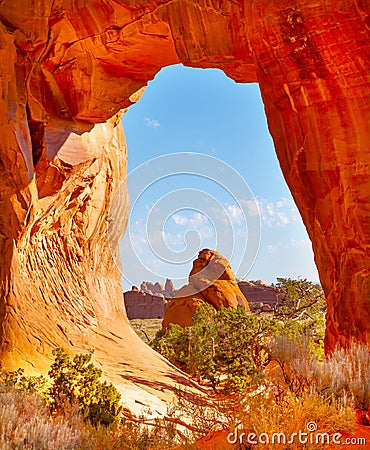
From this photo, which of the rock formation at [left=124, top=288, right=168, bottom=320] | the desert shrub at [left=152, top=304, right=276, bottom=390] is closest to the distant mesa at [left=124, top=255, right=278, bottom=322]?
the desert shrub at [left=152, top=304, right=276, bottom=390]

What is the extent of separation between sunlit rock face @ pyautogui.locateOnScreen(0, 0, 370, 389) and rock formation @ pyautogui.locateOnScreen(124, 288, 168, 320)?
1340 inches

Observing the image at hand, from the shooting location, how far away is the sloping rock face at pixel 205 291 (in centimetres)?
2145

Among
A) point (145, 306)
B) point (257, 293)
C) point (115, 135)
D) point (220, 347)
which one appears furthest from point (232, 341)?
point (257, 293)

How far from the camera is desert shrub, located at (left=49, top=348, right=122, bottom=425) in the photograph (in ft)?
19.4

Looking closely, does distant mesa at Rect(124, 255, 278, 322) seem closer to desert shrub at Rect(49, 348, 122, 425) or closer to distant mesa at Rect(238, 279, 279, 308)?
desert shrub at Rect(49, 348, 122, 425)

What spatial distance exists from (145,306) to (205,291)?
27.2 metres

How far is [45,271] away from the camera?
38.4 feet

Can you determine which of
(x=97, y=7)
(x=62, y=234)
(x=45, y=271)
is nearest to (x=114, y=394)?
(x=45, y=271)

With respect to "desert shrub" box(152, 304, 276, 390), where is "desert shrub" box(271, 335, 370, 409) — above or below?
below

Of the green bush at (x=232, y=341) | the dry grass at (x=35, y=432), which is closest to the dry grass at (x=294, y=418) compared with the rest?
the dry grass at (x=35, y=432)

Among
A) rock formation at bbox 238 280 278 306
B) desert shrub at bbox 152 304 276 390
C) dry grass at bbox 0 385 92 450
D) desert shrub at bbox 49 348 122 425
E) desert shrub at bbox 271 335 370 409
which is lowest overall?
dry grass at bbox 0 385 92 450

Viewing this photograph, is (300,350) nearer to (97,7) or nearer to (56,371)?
(56,371)

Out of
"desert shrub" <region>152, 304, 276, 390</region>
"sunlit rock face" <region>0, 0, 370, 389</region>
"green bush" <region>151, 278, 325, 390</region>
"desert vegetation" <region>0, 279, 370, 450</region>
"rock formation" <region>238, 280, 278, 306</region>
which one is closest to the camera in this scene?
"desert vegetation" <region>0, 279, 370, 450</region>

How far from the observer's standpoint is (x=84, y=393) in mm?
6480
